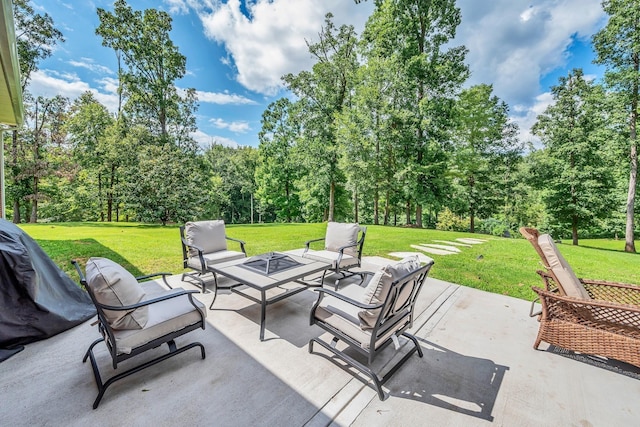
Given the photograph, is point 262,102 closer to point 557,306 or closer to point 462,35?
point 462,35

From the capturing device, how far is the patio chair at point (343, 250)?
427cm

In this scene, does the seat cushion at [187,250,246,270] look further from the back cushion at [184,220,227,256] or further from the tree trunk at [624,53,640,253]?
the tree trunk at [624,53,640,253]

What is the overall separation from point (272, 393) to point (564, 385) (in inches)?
95.8

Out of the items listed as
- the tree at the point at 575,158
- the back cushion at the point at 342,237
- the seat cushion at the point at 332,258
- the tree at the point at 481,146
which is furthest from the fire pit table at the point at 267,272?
the tree at the point at 575,158

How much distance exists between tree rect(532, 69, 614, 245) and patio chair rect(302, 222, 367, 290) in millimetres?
14187

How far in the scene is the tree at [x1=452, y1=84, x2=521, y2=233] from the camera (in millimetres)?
14938

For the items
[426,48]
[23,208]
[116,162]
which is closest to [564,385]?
[426,48]

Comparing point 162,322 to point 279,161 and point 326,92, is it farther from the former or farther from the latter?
point 279,161

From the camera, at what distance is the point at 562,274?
262 centimetres

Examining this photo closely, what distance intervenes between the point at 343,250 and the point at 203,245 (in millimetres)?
2496

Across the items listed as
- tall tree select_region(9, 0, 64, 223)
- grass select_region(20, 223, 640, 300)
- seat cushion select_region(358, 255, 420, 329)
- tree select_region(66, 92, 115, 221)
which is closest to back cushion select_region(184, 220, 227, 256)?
grass select_region(20, 223, 640, 300)

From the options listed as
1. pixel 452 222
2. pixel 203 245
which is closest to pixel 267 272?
pixel 203 245

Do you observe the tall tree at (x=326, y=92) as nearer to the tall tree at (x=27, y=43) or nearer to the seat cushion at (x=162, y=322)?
the tall tree at (x=27, y=43)

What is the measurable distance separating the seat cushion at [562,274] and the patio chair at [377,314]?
4.89ft
